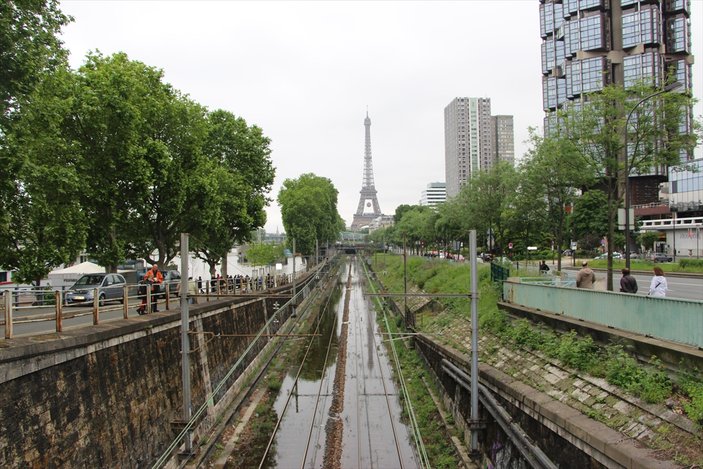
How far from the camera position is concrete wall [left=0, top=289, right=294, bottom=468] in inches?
326

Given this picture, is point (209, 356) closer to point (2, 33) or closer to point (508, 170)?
point (2, 33)

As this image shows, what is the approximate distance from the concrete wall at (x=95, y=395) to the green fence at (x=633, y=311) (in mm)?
8600

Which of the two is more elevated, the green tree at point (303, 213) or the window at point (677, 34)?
the window at point (677, 34)

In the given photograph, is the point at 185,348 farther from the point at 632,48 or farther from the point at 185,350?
the point at 632,48

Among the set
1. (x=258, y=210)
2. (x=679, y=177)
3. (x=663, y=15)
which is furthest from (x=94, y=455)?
(x=663, y=15)

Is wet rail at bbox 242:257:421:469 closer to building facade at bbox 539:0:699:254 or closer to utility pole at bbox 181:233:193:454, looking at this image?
utility pole at bbox 181:233:193:454

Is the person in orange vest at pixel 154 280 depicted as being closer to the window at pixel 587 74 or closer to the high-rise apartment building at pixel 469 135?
the window at pixel 587 74

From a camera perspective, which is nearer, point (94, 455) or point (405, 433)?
point (94, 455)

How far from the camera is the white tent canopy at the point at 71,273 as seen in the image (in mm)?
37844

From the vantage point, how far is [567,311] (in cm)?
1298

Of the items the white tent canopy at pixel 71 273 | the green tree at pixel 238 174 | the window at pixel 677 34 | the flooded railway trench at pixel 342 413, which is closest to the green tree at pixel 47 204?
the flooded railway trench at pixel 342 413

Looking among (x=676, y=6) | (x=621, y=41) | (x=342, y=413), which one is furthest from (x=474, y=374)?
(x=676, y=6)

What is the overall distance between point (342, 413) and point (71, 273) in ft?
98.8

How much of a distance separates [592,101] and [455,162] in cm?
18055
